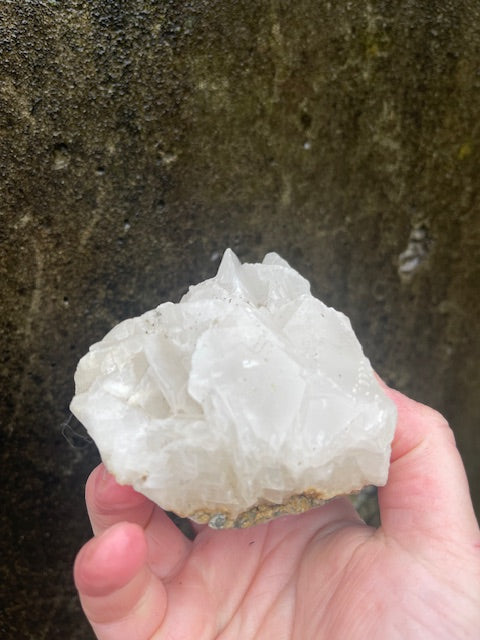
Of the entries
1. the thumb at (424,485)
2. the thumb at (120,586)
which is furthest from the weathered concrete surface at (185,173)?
the thumb at (424,485)

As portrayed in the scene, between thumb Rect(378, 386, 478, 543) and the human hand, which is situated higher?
thumb Rect(378, 386, 478, 543)

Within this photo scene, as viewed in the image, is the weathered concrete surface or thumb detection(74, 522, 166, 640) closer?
thumb detection(74, 522, 166, 640)

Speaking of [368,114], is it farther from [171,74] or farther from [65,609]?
[65,609]

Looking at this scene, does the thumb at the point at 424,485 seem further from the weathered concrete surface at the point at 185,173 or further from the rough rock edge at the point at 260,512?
the weathered concrete surface at the point at 185,173

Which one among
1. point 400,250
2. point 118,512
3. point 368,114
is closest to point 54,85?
point 368,114

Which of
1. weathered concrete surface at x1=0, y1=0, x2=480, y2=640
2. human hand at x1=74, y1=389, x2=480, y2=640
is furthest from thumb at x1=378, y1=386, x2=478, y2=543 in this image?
weathered concrete surface at x1=0, y1=0, x2=480, y2=640

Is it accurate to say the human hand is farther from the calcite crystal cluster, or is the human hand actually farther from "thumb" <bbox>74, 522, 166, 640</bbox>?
the calcite crystal cluster

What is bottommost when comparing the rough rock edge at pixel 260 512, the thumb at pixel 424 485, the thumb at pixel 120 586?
the thumb at pixel 120 586

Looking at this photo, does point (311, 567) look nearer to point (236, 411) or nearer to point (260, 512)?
point (260, 512)
